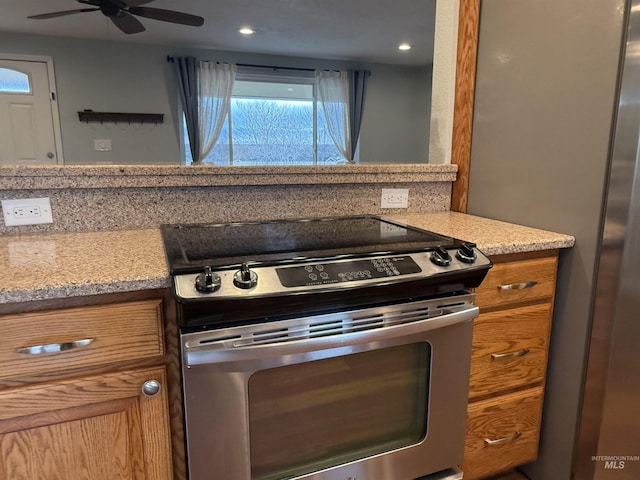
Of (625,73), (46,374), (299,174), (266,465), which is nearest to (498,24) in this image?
(625,73)

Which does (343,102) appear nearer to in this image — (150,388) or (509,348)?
(509,348)

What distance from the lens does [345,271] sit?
0.91 meters

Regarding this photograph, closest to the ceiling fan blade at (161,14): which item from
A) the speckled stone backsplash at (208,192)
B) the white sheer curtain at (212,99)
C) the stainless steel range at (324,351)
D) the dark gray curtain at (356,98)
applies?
the white sheer curtain at (212,99)

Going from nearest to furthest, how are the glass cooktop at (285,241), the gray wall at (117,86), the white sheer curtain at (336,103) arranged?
→ the glass cooktop at (285,241) → the gray wall at (117,86) → the white sheer curtain at (336,103)

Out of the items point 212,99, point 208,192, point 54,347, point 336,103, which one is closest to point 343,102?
point 336,103

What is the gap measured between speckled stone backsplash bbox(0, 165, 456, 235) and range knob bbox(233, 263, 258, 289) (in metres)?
0.61

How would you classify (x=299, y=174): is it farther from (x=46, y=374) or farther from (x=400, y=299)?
(x=46, y=374)

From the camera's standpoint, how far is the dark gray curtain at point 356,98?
5828 mm

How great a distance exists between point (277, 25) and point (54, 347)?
4.17 metres

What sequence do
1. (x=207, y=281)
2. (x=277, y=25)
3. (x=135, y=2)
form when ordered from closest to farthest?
(x=207, y=281) → (x=135, y=2) → (x=277, y=25)

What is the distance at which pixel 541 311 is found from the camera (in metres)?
1.26

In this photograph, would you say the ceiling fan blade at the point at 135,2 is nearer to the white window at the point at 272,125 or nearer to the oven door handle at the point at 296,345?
the white window at the point at 272,125

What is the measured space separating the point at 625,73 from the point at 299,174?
93 centimetres

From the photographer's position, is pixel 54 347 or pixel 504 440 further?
pixel 504 440
